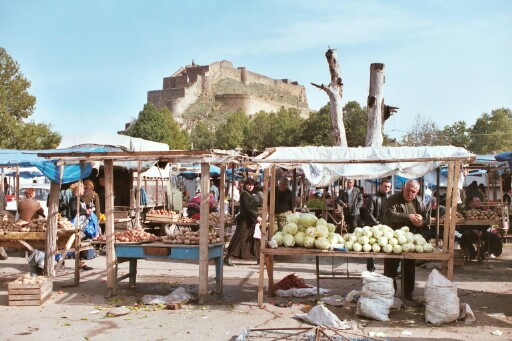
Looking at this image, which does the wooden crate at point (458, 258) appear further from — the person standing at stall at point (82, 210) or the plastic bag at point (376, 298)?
the person standing at stall at point (82, 210)

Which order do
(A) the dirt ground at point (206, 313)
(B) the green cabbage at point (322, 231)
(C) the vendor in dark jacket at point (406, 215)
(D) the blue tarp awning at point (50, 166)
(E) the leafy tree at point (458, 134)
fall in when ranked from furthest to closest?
(E) the leafy tree at point (458, 134), (D) the blue tarp awning at point (50, 166), (C) the vendor in dark jacket at point (406, 215), (B) the green cabbage at point (322, 231), (A) the dirt ground at point (206, 313)

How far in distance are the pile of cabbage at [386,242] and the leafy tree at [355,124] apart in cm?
4462

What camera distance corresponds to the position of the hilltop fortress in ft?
327

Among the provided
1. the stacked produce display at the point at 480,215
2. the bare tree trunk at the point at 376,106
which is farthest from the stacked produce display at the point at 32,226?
the stacked produce display at the point at 480,215

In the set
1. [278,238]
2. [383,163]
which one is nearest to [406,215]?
[383,163]

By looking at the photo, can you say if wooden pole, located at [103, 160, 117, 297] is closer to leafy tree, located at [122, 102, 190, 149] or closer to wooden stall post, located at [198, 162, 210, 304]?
wooden stall post, located at [198, 162, 210, 304]

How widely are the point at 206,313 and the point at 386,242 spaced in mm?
2690

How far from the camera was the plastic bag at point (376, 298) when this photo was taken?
722cm

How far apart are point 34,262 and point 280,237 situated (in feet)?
15.5

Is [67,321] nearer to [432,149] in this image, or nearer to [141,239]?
[141,239]

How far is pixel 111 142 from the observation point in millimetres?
17000

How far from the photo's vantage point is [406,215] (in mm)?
8203

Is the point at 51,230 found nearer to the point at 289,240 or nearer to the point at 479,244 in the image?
the point at 289,240

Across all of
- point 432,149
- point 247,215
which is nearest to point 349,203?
point 247,215
